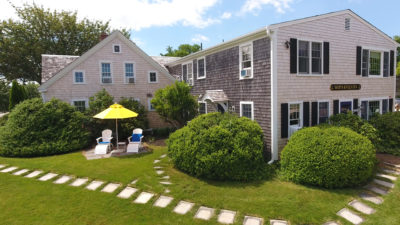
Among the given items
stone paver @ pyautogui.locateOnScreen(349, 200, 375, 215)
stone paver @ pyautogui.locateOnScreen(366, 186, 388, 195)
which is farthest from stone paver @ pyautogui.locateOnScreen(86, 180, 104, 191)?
stone paver @ pyautogui.locateOnScreen(366, 186, 388, 195)

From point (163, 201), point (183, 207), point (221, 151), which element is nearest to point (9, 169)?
point (163, 201)

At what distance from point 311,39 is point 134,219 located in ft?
32.0

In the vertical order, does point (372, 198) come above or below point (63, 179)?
below

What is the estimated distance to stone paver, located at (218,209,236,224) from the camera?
5.09 m

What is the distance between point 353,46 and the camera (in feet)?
35.1

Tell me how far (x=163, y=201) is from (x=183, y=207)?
636 millimetres

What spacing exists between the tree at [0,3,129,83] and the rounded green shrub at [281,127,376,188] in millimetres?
28784

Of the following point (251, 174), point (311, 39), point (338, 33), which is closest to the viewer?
point (251, 174)

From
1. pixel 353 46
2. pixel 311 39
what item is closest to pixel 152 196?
pixel 311 39

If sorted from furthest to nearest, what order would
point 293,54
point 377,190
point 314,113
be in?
point 314,113, point 293,54, point 377,190

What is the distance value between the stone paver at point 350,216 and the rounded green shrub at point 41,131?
39.3ft

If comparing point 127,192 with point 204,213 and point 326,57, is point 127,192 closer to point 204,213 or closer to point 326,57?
point 204,213

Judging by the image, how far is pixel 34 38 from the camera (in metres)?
24.3

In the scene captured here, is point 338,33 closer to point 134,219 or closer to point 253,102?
point 253,102
